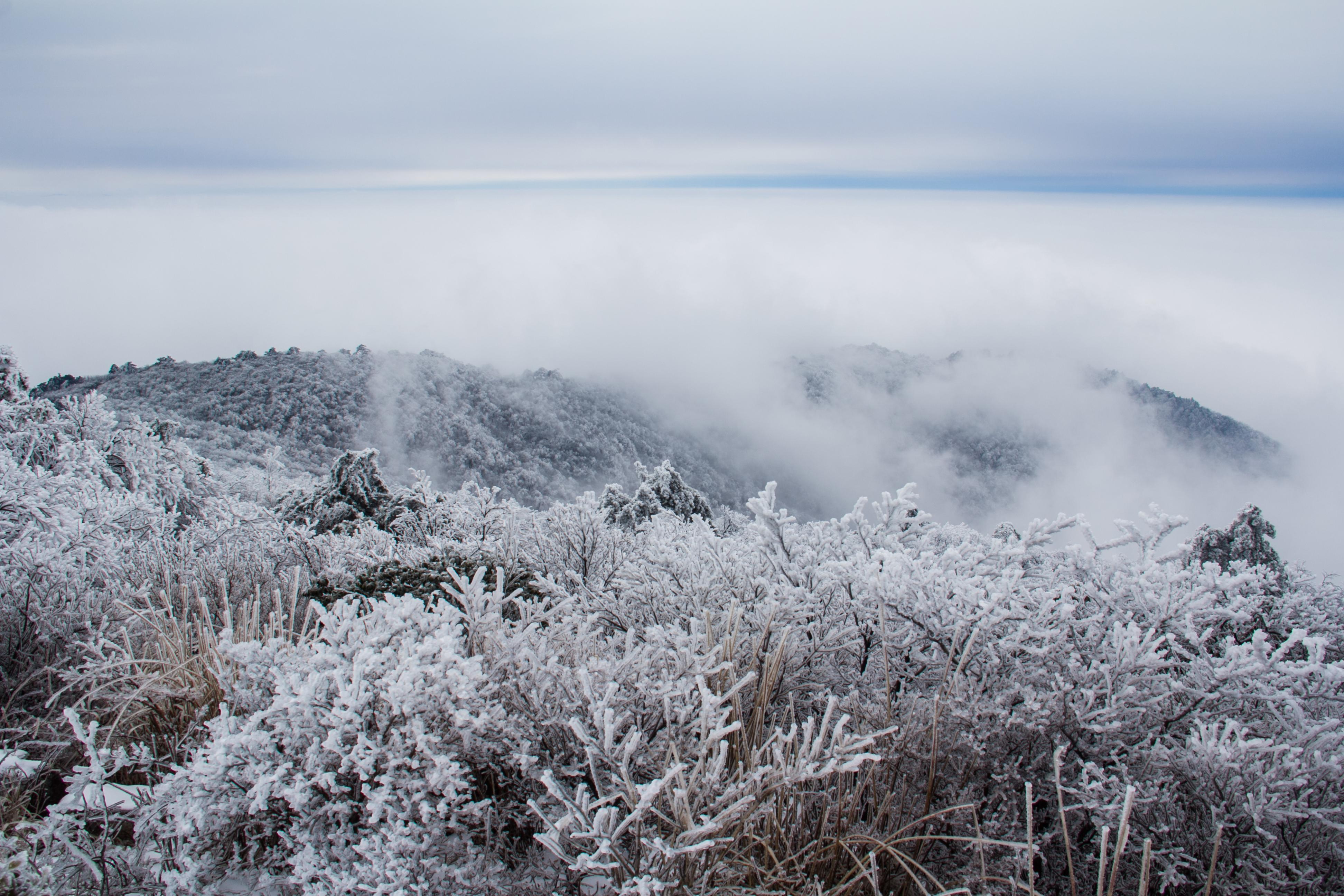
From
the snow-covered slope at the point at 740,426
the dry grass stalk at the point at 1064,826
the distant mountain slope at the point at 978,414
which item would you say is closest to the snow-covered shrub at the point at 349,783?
the dry grass stalk at the point at 1064,826

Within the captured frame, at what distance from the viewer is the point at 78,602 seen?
168 inches

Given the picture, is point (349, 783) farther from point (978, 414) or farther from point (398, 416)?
point (978, 414)

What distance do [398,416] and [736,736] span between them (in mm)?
54228

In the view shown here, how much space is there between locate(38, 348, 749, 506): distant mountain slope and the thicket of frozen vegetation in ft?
92.8

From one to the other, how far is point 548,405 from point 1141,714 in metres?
68.5

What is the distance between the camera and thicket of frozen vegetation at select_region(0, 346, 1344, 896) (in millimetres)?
1953

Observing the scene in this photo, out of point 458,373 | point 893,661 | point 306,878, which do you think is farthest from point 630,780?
point 458,373

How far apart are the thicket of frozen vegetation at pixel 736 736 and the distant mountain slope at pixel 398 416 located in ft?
92.8

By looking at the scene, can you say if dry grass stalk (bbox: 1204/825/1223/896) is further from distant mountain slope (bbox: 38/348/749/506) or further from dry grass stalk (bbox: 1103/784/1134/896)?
distant mountain slope (bbox: 38/348/749/506)

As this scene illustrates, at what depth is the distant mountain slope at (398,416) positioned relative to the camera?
3953cm

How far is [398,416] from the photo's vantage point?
52438mm

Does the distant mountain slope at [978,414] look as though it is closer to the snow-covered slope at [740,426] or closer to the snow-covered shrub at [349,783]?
the snow-covered slope at [740,426]

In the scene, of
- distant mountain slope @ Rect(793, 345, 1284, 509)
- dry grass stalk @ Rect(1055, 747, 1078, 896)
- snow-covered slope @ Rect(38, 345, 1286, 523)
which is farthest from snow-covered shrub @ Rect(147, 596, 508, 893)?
distant mountain slope @ Rect(793, 345, 1284, 509)

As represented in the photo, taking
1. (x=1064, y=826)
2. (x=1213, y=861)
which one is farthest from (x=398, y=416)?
(x=1213, y=861)
